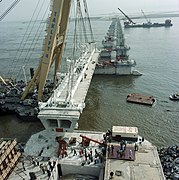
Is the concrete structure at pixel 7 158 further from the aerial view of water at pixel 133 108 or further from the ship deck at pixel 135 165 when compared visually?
the aerial view of water at pixel 133 108

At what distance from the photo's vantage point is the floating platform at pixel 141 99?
119 ft

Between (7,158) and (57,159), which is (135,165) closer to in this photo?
(57,159)

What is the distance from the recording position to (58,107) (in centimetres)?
2369

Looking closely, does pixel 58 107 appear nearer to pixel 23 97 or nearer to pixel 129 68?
pixel 23 97

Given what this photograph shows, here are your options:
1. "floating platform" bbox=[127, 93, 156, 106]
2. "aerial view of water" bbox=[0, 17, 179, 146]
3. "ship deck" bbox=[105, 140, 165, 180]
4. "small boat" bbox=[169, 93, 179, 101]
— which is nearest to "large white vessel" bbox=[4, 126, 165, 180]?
"ship deck" bbox=[105, 140, 165, 180]

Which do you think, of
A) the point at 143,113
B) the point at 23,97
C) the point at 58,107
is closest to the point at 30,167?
the point at 58,107

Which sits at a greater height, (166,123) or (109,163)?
(109,163)

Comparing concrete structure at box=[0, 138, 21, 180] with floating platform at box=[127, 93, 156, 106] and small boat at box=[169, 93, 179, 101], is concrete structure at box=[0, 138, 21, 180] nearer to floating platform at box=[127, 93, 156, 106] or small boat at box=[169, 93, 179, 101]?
floating platform at box=[127, 93, 156, 106]

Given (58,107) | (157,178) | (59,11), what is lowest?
(157,178)

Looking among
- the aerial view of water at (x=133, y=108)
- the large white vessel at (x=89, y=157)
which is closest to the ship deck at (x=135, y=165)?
the large white vessel at (x=89, y=157)

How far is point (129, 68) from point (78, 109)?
3022 centimetres

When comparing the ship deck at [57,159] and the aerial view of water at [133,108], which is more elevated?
the ship deck at [57,159]

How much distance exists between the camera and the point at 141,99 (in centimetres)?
3734

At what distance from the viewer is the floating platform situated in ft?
119
